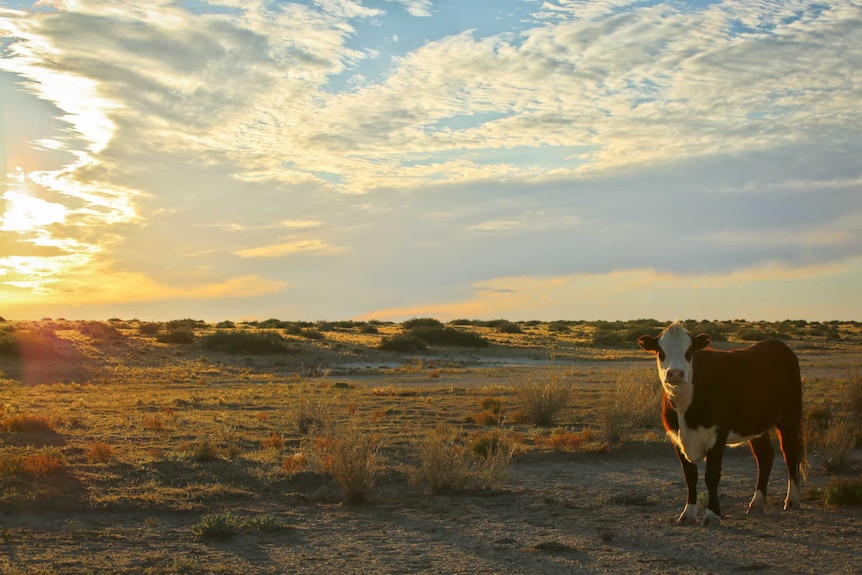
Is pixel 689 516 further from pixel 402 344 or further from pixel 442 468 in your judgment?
pixel 402 344

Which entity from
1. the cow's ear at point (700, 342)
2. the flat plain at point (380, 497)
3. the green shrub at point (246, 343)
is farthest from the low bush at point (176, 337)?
the cow's ear at point (700, 342)

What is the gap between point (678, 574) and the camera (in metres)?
7.95

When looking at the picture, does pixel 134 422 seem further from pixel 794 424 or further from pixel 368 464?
pixel 794 424

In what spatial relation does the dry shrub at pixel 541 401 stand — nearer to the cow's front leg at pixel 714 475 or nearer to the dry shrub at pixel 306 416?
the dry shrub at pixel 306 416

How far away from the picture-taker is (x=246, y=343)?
49094 mm

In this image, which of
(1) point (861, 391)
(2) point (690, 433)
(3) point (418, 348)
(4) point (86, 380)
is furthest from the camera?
(3) point (418, 348)

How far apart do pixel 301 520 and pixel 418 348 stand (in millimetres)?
43605

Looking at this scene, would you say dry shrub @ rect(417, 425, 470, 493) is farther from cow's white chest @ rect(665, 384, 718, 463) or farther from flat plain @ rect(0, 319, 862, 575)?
cow's white chest @ rect(665, 384, 718, 463)

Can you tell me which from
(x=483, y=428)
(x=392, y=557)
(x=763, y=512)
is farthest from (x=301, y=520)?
(x=483, y=428)

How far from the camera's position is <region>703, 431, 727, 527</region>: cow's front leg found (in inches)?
379

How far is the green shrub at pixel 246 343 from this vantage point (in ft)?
159

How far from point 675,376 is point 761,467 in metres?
2.56

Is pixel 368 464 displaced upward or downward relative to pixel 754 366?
downward

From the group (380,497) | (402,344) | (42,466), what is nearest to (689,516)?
(380,497)
